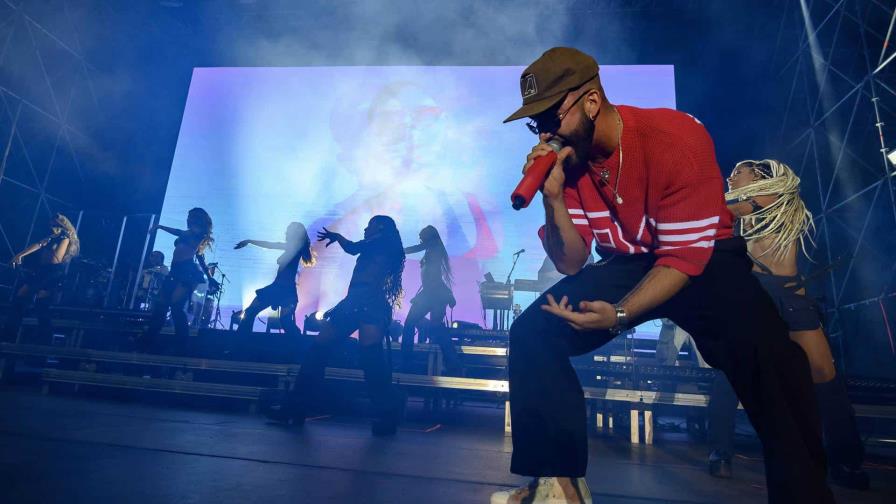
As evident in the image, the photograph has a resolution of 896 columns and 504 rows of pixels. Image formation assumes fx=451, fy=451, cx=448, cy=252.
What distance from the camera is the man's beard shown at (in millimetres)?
1246

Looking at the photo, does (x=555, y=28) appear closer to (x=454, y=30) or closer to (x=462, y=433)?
(x=454, y=30)

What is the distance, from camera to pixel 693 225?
3.65 feet

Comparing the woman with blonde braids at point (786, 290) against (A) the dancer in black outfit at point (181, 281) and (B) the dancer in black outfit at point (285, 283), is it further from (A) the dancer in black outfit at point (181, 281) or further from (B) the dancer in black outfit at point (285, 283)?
(A) the dancer in black outfit at point (181, 281)

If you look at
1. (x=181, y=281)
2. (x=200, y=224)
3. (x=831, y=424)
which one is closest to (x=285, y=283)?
(x=181, y=281)

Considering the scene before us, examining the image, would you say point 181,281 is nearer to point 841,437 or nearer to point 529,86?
point 529,86

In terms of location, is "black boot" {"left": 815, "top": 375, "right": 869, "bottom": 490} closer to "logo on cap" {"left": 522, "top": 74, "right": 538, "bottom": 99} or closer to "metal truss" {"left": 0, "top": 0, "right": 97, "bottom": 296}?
"logo on cap" {"left": 522, "top": 74, "right": 538, "bottom": 99}

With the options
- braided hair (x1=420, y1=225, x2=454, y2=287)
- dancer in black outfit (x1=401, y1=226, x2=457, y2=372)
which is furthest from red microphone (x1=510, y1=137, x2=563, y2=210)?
braided hair (x1=420, y1=225, x2=454, y2=287)

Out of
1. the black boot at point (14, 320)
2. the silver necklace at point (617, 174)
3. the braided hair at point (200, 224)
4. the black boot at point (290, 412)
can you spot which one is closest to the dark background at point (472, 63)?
the black boot at point (14, 320)

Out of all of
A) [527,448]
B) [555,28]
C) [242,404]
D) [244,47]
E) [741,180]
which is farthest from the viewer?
[244,47]

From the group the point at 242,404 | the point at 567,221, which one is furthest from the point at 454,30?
the point at 567,221

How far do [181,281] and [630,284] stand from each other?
15.6ft

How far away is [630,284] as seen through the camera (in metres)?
1.35

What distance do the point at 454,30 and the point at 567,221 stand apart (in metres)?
8.32

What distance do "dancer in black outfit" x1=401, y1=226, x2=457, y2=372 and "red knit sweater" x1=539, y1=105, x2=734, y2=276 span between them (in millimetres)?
3571
